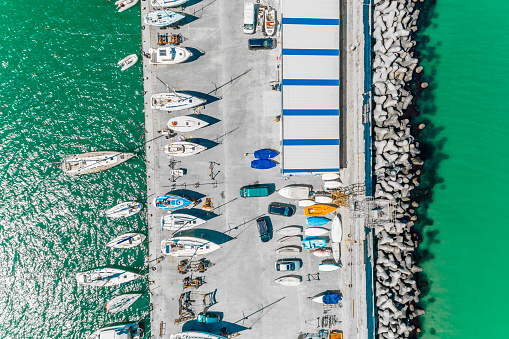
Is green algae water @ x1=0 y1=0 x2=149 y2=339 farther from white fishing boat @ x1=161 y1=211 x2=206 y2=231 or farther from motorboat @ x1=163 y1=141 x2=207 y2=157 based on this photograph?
motorboat @ x1=163 y1=141 x2=207 y2=157

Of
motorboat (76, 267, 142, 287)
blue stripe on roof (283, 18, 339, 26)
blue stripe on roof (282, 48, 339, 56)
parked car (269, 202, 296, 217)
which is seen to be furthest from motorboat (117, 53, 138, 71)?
motorboat (76, 267, 142, 287)

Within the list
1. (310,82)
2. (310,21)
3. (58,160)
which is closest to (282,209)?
(310,82)

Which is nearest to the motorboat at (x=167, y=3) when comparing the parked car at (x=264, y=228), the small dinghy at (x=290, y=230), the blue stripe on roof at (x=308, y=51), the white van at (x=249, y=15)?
the white van at (x=249, y=15)

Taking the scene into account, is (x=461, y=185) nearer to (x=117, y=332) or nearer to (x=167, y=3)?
(x=167, y=3)

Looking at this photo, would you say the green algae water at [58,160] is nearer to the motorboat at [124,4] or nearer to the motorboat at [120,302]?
the motorboat at [120,302]

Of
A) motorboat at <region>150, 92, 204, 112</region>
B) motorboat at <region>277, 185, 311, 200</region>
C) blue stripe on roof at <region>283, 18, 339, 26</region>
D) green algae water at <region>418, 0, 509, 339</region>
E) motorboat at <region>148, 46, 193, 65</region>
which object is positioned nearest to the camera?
blue stripe on roof at <region>283, 18, 339, 26</region>

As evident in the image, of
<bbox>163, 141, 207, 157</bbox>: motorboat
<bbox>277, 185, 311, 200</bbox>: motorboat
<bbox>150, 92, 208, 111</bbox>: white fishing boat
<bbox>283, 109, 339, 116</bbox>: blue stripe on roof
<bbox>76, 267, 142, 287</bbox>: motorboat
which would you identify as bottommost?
<bbox>76, 267, 142, 287</bbox>: motorboat
